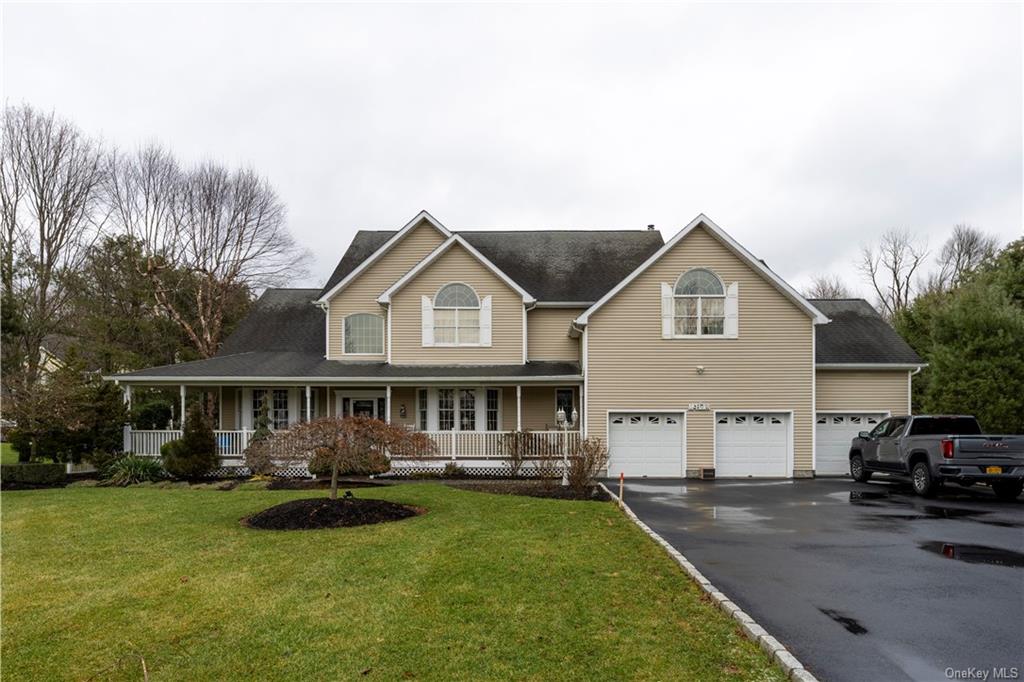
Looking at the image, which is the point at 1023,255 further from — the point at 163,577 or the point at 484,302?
the point at 163,577

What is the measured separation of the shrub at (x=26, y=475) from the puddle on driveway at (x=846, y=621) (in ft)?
65.6

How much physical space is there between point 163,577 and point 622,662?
5.93 meters

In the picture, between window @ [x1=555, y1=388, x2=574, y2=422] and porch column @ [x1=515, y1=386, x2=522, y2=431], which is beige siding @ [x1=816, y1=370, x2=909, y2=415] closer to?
window @ [x1=555, y1=388, x2=574, y2=422]

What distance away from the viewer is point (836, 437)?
65.8 ft

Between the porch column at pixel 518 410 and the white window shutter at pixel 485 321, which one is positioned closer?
the porch column at pixel 518 410

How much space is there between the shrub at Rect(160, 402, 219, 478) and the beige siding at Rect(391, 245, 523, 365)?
6141 millimetres

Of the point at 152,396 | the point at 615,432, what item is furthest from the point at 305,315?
the point at 615,432

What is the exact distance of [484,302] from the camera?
21.2 m

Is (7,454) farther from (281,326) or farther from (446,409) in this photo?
(446,409)

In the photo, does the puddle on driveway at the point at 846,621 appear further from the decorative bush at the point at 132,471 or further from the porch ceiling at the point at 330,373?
the decorative bush at the point at 132,471

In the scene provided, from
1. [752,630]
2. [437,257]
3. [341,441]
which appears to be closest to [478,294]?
[437,257]

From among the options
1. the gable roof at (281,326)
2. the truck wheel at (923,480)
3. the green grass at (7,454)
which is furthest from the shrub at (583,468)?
the green grass at (7,454)

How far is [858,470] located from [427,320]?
1414 centimetres

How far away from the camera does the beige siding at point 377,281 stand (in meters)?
22.0
